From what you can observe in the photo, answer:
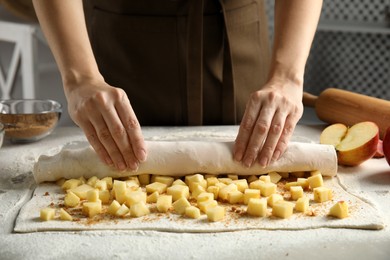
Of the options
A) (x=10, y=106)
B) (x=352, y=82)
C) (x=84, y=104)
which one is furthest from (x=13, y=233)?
(x=352, y=82)

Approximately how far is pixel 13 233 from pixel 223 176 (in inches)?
20.4

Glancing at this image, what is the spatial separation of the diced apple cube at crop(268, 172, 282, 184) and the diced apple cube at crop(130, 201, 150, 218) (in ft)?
1.12

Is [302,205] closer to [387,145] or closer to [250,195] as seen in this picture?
[250,195]

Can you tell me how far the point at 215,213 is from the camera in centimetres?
130

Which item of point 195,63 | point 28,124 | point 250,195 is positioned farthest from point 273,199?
point 28,124

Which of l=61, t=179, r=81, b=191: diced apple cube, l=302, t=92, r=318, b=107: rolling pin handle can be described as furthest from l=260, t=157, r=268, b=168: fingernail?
l=302, t=92, r=318, b=107: rolling pin handle

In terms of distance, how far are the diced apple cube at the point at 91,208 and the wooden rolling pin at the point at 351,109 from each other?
0.88 metres

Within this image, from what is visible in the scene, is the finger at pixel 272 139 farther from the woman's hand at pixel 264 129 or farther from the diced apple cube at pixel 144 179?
the diced apple cube at pixel 144 179

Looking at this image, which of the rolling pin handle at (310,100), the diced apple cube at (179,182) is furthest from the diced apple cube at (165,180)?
the rolling pin handle at (310,100)

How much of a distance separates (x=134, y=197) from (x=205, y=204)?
0.48 ft

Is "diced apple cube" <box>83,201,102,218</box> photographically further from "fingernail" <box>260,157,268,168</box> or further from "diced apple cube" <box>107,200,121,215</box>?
"fingernail" <box>260,157,268,168</box>

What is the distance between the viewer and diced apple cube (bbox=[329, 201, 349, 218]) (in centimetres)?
131

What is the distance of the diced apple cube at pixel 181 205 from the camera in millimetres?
1344

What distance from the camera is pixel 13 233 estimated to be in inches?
49.4
